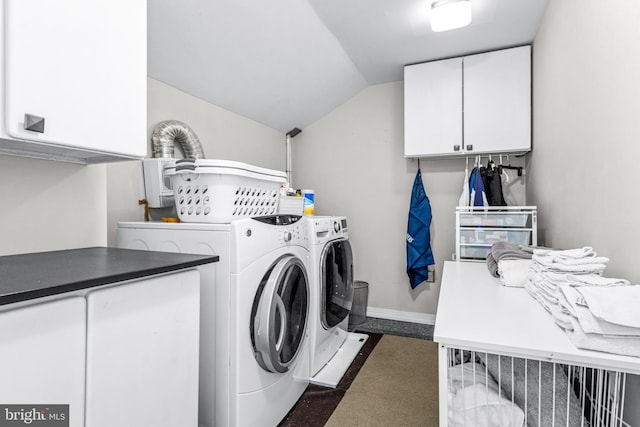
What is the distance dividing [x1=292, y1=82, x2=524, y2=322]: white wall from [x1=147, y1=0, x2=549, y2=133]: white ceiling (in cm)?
48

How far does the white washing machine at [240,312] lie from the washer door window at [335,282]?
1.63 feet

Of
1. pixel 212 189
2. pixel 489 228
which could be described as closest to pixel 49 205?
pixel 212 189

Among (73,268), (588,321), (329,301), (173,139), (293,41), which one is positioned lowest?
(329,301)

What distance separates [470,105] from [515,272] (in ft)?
5.48

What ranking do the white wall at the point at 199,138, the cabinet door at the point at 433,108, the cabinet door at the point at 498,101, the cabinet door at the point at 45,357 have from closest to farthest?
the cabinet door at the point at 45,357
the white wall at the point at 199,138
the cabinet door at the point at 498,101
the cabinet door at the point at 433,108

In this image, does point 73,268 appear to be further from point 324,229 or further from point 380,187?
point 380,187

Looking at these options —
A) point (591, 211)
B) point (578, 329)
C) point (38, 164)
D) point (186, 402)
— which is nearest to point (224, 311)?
point (186, 402)

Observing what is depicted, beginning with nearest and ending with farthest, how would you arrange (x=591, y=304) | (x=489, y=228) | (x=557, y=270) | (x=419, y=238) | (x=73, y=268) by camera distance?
(x=591, y=304)
(x=73, y=268)
(x=557, y=270)
(x=489, y=228)
(x=419, y=238)

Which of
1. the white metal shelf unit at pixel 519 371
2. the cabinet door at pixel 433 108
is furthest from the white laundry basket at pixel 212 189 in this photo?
the cabinet door at pixel 433 108

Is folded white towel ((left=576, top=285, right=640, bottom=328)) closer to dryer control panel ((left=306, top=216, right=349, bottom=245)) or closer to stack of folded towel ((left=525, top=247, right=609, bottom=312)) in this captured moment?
stack of folded towel ((left=525, top=247, right=609, bottom=312))

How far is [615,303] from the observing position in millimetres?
810

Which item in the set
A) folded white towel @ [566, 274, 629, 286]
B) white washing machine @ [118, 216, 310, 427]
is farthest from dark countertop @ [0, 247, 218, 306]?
folded white towel @ [566, 274, 629, 286]

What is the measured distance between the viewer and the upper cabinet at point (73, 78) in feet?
2.95

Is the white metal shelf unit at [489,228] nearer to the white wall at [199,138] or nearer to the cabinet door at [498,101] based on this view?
the cabinet door at [498,101]
